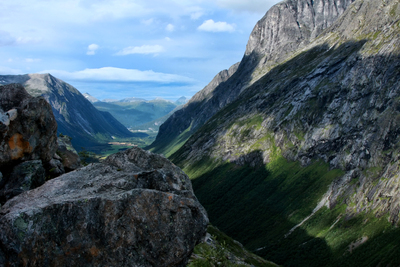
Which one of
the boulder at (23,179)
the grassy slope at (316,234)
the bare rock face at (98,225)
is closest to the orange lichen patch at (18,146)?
the boulder at (23,179)

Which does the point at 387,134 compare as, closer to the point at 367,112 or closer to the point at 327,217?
the point at 367,112

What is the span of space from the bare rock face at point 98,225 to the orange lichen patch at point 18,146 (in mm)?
9145

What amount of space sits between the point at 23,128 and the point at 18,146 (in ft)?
7.78

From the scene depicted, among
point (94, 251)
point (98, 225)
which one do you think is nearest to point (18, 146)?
point (98, 225)

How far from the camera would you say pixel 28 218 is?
22.2m

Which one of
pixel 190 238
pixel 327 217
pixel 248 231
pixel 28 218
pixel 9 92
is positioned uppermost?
pixel 9 92

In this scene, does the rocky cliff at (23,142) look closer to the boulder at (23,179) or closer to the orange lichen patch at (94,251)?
the boulder at (23,179)

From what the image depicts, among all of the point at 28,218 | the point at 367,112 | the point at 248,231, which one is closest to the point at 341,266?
the point at 248,231

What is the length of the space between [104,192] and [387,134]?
18467cm

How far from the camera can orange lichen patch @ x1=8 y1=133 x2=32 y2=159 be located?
33125 mm

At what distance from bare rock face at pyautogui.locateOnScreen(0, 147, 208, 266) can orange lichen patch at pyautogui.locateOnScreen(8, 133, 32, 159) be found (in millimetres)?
9145

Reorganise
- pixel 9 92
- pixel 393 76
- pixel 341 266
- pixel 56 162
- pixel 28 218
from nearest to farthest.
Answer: pixel 28 218 < pixel 9 92 < pixel 56 162 < pixel 341 266 < pixel 393 76

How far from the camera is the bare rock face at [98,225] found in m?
21.9

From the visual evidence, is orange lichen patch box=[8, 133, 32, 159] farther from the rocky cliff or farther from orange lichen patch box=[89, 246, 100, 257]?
orange lichen patch box=[89, 246, 100, 257]
